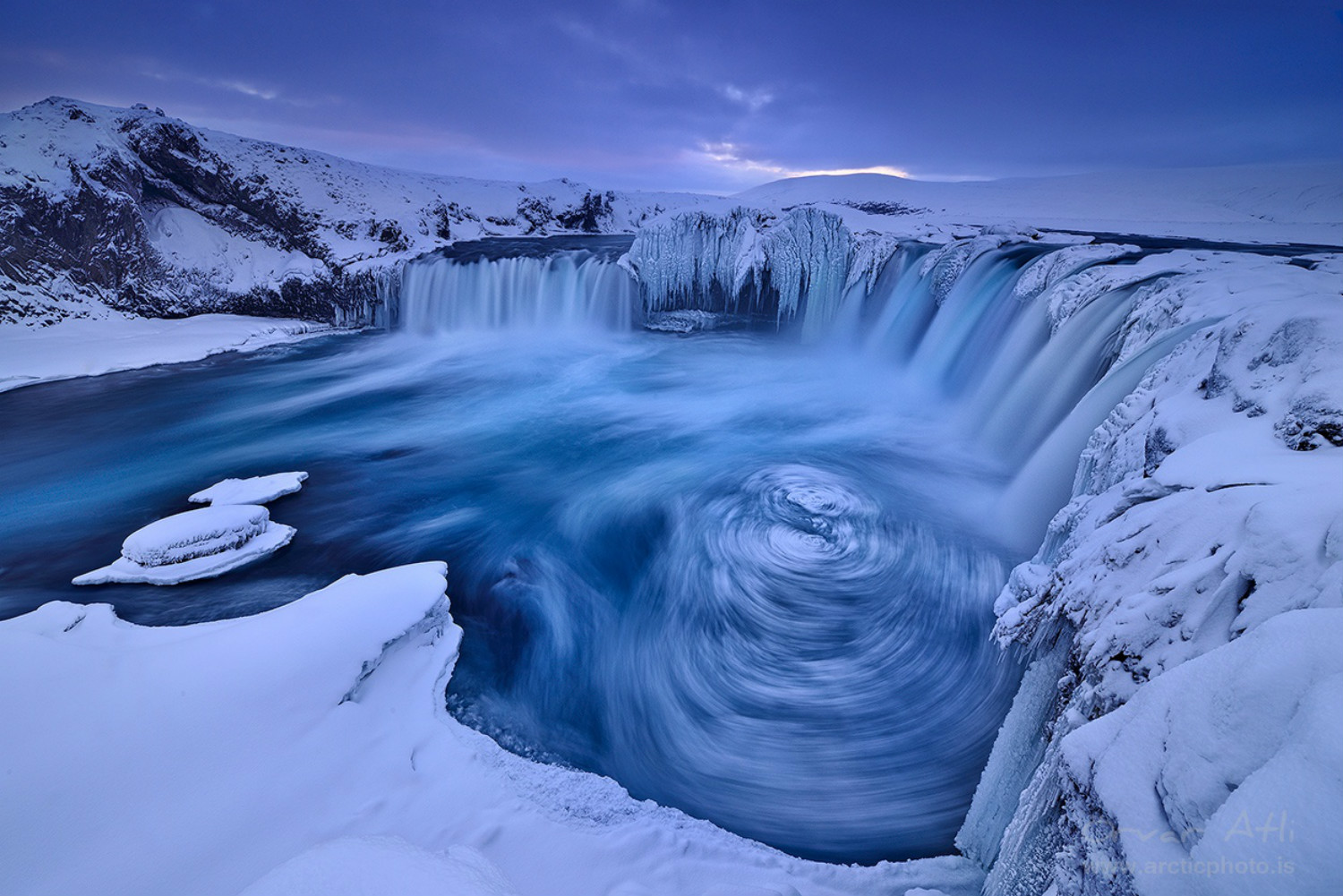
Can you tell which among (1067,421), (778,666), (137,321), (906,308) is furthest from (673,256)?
(137,321)

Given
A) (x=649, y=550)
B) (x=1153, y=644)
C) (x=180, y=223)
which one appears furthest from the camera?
(x=180, y=223)

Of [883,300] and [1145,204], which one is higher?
[1145,204]

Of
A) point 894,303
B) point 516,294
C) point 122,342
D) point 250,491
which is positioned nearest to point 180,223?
point 122,342

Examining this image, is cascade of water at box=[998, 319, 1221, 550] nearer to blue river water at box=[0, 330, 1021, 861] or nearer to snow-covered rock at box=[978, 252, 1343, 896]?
blue river water at box=[0, 330, 1021, 861]

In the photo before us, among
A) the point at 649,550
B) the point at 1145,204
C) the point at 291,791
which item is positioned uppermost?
the point at 1145,204

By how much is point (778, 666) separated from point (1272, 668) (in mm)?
3291

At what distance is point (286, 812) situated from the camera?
89.7 inches

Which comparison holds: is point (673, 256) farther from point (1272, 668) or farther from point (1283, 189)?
point (1283, 189)

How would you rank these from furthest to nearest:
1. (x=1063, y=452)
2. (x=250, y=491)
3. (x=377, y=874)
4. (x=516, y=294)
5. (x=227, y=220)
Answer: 1. (x=227, y=220)
2. (x=516, y=294)
3. (x=250, y=491)
4. (x=1063, y=452)
5. (x=377, y=874)

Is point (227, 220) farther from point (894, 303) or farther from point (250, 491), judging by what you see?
point (894, 303)

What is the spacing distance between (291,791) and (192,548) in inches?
137

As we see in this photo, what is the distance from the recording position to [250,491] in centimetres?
619

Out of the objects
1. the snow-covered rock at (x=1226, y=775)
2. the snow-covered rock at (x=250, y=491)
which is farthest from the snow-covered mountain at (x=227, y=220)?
the snow-covered rock at (x=1226, y=775)

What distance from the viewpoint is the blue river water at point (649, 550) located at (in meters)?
3.42
